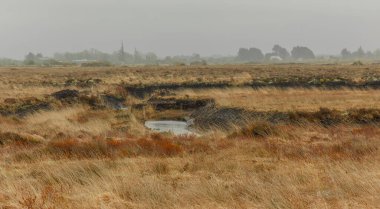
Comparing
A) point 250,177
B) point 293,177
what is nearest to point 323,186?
point 293,177

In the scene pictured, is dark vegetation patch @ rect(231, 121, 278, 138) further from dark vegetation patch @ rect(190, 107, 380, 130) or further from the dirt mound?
the dirt mound

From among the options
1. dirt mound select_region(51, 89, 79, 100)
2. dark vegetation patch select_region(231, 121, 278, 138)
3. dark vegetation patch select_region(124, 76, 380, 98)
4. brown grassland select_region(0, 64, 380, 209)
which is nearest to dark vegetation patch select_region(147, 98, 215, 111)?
dirt mound select_region(51, 89, 79, 100)

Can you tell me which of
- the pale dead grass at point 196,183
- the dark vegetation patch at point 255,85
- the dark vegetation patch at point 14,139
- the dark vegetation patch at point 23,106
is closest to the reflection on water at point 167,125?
the dark vegetation patch at point 23,106

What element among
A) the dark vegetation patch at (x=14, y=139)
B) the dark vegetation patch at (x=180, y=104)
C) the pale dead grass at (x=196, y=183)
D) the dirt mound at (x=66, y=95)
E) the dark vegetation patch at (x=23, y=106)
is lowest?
the dark vegetation patch at (x=180, y=104)

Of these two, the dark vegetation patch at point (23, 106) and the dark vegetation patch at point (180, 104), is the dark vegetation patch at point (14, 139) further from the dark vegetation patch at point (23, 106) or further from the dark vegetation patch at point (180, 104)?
the dark vegetation patch at point (180, 104)

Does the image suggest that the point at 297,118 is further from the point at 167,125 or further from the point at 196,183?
the point at 196,183

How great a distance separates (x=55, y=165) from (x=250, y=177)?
4.65m

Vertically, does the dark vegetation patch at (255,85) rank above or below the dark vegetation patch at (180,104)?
above

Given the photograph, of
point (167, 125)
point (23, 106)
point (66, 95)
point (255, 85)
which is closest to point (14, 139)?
point (167, 125)

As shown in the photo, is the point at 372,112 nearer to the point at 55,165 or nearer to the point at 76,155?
the point at 76,155

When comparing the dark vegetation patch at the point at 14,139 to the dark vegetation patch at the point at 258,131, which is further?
the dark vegetation patch at the point at 258,131

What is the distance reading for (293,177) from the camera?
9.71 metres

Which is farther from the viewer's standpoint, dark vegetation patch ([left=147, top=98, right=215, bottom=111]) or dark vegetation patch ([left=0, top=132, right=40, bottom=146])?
dark vegetation patch ([left=147, top=98, right=215, bottom=111])

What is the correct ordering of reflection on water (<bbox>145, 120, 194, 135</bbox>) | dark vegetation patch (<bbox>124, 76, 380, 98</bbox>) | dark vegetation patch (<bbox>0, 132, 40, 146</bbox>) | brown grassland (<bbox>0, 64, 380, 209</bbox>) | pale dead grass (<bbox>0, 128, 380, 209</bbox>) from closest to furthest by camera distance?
pale dead grass (<bbox>0, 128, 380, 209</bbox>) → brown grassland (<bbox>0, 64, 380, 209</bbox>) → dark vegetation patch (<bbox>0, 132, 40, 146</bbox>) → reflection on water (<bbox>145, 120, 194, 135</bbox>) → dark vegetation patch (<bbox>124, 76, 380, 98</bbox>)
